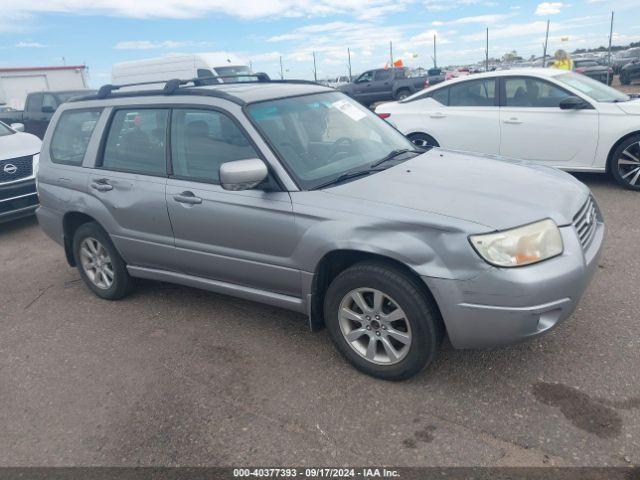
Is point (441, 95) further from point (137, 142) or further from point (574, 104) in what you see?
Answer: point (137, 142)

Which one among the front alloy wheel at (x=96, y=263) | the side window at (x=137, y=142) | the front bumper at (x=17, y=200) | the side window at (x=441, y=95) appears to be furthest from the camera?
the side window at (x=441, y=95)

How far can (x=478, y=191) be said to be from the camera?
3.11 m

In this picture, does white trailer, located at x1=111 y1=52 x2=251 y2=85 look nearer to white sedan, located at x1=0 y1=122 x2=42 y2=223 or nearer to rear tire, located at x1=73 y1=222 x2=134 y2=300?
white sedan, located at x1=0 y1=122 x2=42 y2=223

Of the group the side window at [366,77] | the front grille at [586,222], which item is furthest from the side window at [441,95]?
the side window at [366,77]

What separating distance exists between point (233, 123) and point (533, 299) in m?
2.14

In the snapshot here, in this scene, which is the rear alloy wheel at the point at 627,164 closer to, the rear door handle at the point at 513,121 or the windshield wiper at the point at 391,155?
the rear door handle at the point at 513,121

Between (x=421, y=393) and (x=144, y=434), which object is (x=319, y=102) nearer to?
(x=421, y=393)

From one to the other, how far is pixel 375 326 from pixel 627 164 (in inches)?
200

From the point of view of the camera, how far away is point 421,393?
10.0 feet

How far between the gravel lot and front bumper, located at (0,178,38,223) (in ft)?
10.5

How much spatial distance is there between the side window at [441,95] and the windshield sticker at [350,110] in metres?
3.85

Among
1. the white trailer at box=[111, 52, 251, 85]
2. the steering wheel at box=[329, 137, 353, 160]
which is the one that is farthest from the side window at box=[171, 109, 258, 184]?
the white trailer at box=[111, 52, 251, 85]

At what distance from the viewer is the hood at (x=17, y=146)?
7.36 metres

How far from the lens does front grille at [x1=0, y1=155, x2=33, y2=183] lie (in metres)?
7.14
